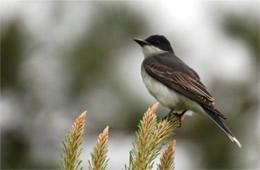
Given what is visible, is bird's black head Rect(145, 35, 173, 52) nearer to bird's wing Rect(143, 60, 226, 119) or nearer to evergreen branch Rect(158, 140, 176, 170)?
bird's wing Rect(143, 60, 226, 119)

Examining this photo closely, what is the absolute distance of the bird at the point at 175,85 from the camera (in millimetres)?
4820

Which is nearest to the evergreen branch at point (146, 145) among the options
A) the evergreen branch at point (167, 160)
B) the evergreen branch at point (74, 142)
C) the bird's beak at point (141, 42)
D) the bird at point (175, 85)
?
the evergreen branch at point (167, 160)

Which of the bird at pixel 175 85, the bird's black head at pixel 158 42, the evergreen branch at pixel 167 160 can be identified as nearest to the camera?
the evergreen branch at pixel 167 160

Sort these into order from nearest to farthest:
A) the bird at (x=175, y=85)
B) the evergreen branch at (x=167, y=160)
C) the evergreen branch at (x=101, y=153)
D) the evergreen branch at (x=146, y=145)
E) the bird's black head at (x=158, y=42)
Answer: the evergreen branch at (x=101, y=153), the evergreen branch at (x=146, y=145), the evergreen branch at (x=167, y=160), the bird at (x=175, y=85), the bird's black head at (x=158, y=42)

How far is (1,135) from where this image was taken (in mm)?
5156

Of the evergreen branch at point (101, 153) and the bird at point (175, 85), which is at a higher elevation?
the bird at point (175, 85)

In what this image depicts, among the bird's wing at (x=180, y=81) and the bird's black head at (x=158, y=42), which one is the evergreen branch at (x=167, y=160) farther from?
the bird's black head at (x=158, y=42)

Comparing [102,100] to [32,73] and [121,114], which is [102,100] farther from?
[32,73]

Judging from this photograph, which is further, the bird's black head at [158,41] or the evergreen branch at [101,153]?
the bird's black head at [158,41]

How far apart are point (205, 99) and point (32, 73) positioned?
184 cm

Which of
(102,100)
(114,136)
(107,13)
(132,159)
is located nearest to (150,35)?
(107,13)

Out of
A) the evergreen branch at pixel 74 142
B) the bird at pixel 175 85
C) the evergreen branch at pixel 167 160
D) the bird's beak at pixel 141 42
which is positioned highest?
the bird's beak at pixel 141 42

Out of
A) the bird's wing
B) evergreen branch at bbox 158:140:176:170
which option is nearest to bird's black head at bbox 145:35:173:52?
the bird's wing

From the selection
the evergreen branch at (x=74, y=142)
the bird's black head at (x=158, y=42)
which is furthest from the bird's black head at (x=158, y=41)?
the evergreen branch at (x=74, y=142)
